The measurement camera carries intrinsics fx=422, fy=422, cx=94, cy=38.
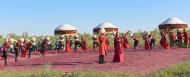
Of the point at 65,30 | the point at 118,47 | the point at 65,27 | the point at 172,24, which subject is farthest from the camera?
the point at 65,27

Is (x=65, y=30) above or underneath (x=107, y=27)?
underneath

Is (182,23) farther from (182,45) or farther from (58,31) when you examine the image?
(182,45)

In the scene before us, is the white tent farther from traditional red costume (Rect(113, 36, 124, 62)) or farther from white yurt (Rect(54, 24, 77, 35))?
traditional red costume (Rect(113, 36, 124, 62))

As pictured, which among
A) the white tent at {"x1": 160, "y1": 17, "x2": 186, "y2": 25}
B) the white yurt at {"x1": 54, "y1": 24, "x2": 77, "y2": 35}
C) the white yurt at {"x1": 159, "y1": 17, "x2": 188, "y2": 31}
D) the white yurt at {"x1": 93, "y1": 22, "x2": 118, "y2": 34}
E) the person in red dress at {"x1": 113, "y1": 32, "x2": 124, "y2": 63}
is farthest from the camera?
the white yurt at {"x1": 93, "y1": 22, "x2": 118, "y2": 34}

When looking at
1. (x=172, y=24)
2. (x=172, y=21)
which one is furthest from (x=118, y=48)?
(x=172, y=21)

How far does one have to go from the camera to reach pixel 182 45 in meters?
26.8

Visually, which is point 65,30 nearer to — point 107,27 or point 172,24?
point 107,27

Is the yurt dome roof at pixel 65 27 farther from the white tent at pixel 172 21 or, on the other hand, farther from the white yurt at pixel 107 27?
the white tent at pixel 172 21

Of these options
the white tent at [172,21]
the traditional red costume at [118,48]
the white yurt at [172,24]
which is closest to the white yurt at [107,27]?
the white yurt at [172,24]

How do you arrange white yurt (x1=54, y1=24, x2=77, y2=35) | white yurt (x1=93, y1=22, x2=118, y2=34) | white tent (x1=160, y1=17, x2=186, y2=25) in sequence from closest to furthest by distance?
white tent (x1=160, y1=17, x2=186, y2=25) → white yurt (x1=54, y1=24, x2=77, y2=35) → white yurt (x1=93, y1=22, x2=118, y2=34)

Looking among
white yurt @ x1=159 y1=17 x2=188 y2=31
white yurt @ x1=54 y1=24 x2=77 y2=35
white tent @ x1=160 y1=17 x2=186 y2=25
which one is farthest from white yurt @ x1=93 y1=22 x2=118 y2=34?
white tent @ x1=160 y1=17 x2=186 y2=25

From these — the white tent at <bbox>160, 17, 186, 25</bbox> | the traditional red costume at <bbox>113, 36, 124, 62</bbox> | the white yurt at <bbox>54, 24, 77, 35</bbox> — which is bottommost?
the traditional red costume at <bbox>113, 36, 124, 62</bbox>

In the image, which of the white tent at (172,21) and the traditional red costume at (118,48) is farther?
the white tent at (172,21)

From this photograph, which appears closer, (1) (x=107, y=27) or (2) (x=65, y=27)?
(2) (x=65, y=27)
